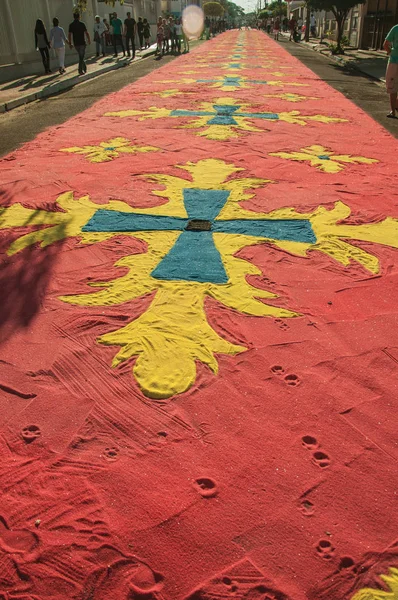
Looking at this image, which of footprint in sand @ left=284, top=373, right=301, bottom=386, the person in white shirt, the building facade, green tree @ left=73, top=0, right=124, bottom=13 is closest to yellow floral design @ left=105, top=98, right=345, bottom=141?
footprint in sand @ left=284, top=373, right=301, bottom=386

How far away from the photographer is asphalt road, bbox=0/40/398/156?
832cm

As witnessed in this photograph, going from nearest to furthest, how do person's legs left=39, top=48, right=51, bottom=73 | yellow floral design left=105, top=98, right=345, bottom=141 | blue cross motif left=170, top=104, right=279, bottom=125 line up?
yellow floral design left=105, top=98, right=345, bottom=141, blue cross motif left=170, top=104, right=279, bottom=125, person's legs left=39, top=48, right=51, bottom=73

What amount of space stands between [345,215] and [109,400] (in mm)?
3104

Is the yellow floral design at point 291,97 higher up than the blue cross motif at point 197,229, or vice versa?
the yellow floral design at point 291,97

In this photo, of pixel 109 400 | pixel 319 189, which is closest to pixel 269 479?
pixel 109 400

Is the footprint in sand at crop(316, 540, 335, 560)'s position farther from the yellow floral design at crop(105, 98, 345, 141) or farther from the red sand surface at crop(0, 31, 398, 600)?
the yellow floral design at crop(105, 98, 345, 141)

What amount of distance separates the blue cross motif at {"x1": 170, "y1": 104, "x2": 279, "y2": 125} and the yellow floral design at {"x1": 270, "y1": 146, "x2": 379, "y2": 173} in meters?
2.22

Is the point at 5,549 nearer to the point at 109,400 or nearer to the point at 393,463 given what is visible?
the point at 109,400

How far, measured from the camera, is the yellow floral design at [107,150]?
6286mm

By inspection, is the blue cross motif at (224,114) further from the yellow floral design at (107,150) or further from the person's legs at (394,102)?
the person's legs at (394,102)

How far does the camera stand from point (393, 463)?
199 cm

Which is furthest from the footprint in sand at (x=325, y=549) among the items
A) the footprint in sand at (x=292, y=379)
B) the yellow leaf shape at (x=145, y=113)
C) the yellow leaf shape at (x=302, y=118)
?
the yellow leaf shape at (x=145, y=113)

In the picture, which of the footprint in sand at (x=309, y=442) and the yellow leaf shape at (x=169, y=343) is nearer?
the footprint in sand at (x=309, y=442)

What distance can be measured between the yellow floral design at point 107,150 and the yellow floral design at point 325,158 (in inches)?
77.0
